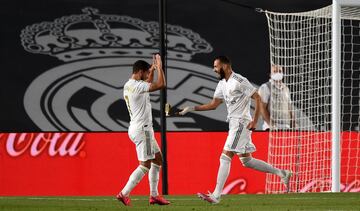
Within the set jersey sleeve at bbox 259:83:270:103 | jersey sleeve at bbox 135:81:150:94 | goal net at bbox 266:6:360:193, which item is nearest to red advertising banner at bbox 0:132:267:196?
goal net at bbox 266:6:360:193

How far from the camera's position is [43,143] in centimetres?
1878

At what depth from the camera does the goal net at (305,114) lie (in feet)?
60.6

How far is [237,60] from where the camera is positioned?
19.2m

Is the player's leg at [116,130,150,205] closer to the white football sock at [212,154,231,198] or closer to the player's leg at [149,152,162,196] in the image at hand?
the player's leg at [149,152,162,196]

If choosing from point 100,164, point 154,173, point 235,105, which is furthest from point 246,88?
point 100,164

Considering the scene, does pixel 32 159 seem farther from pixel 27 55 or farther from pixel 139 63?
A: pixel 139 63

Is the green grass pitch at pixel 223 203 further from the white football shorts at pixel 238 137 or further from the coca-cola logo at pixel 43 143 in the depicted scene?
the coca-cola logo at pixel 43 143

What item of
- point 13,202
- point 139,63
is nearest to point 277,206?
point 139,63

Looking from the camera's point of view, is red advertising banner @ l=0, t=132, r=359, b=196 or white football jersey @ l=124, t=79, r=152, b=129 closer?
white football jersey @ l=124, t=79, r=152, b=129

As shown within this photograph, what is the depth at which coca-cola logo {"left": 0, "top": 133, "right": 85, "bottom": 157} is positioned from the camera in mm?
18703

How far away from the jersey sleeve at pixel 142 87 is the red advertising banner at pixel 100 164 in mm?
5313

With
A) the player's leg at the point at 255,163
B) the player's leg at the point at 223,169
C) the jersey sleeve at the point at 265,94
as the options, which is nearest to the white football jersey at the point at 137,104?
the player's leg at the point at 223,169

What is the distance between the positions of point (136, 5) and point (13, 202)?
5.53 meters

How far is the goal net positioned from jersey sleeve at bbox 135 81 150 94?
4959 millimetres
